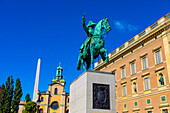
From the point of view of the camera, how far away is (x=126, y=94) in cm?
3322

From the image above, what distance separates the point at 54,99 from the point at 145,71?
52682 mm

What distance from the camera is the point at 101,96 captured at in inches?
495

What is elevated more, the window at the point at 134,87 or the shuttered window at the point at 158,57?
the shuttered window at the point at 158,57

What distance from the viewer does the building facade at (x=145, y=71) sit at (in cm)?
2531

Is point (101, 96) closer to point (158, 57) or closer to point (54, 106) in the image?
point (158, 57)

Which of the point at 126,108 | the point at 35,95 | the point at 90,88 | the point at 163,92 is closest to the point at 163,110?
the point at 163,92

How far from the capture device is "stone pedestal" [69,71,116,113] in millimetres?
12188

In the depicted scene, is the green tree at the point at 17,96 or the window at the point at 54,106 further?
the window at the point at 54,106

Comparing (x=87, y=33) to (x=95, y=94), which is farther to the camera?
(x=87, y=33)

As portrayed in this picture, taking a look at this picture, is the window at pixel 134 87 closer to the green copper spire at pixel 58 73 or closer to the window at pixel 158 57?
the window at pixel 158 57

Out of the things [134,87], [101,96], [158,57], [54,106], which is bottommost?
[101,96]

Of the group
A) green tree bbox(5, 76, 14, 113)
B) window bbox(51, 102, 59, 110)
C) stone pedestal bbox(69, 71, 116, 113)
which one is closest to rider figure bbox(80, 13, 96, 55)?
stone pedestal bbox(69, 71, 116, 113)

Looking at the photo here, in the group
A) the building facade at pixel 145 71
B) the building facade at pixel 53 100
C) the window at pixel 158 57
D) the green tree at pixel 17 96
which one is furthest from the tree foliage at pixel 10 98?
the window at pixel 158 57

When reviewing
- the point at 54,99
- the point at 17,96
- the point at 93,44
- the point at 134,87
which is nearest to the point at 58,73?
the point at 54,99
